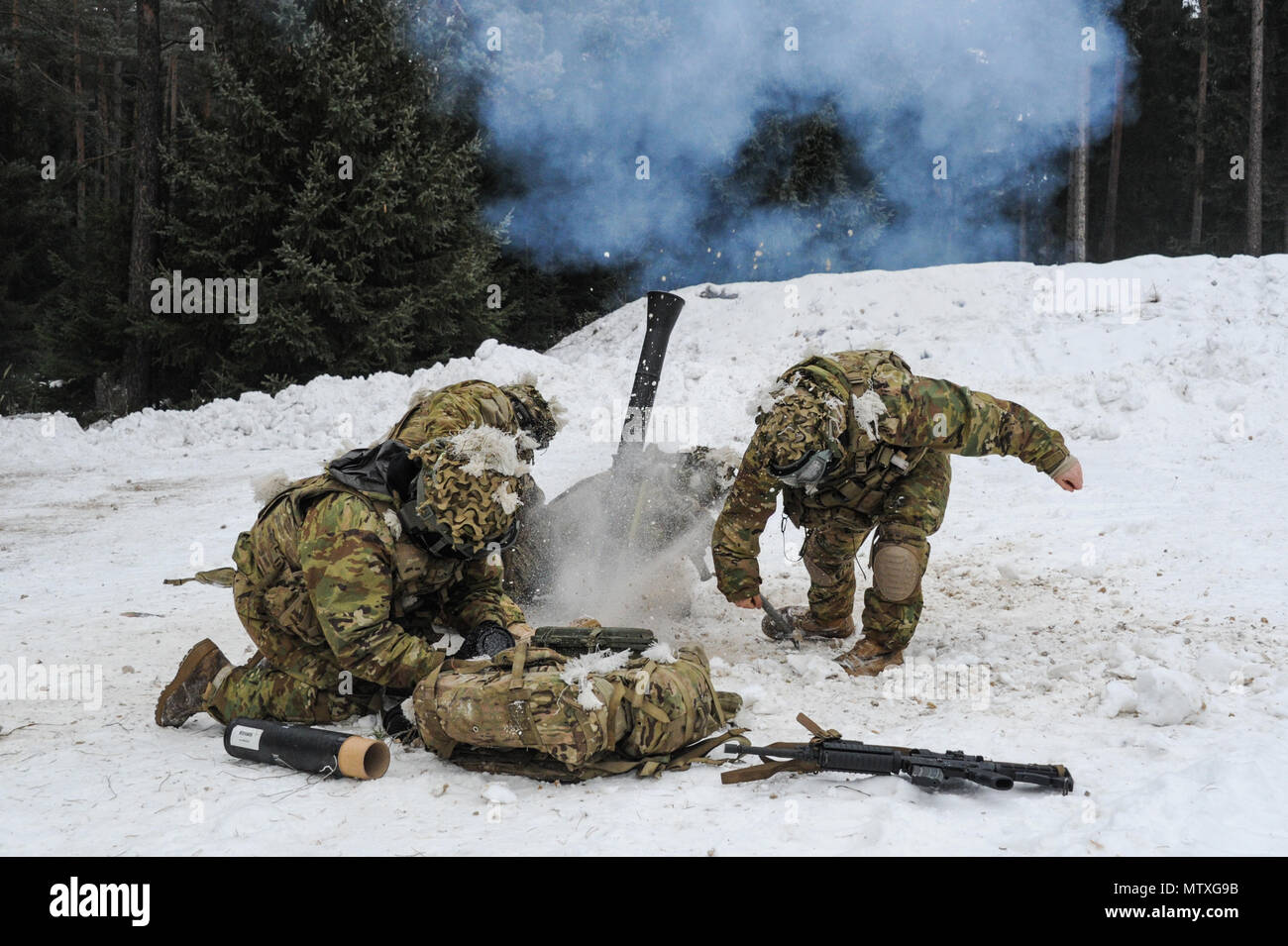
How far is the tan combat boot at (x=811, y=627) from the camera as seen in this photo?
5.05 metres

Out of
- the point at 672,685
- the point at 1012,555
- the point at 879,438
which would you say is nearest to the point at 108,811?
the point at 672,685

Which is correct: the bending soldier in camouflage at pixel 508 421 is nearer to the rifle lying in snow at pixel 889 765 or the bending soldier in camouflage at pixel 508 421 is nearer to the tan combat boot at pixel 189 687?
the tan combat boot at pixel 189 687

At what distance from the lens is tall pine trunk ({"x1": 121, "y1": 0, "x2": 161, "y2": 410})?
13.5 metres

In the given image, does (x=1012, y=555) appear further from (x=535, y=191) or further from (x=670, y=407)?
(x=535, y=191)

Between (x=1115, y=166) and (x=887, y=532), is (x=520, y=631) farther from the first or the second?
(x=1115, y=166)

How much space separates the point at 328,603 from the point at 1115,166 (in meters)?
25.1

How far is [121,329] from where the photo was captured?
13.6 metres

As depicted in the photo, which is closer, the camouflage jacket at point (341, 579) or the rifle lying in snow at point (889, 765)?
the rifle lying in snow at point (889, 765)

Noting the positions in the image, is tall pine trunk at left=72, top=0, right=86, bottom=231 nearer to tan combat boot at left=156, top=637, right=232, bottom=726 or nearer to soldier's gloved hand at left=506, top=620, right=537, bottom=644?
tan combat boot at left=156, top=637, right=232, bottom=726

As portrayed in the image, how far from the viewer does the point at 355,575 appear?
11.1ft

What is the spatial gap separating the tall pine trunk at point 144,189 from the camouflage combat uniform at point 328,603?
444 inches

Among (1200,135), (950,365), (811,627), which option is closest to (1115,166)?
(1200,135)

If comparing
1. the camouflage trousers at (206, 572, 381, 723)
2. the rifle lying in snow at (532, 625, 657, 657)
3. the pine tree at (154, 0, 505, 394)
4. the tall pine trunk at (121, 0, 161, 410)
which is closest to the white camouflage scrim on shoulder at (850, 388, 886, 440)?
the rifle lying in snow at (532, 625, 657, 657)

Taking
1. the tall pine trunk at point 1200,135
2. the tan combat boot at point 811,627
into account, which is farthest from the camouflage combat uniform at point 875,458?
the tall pine trunk at point 1200,135
